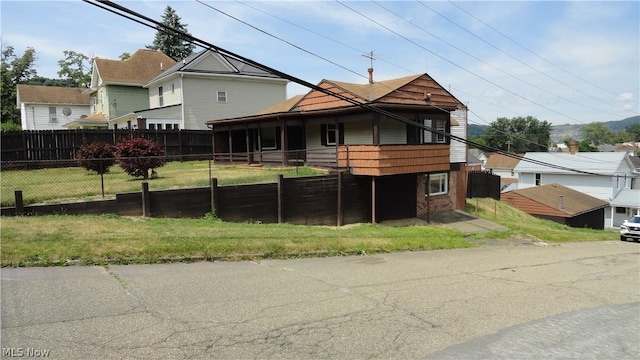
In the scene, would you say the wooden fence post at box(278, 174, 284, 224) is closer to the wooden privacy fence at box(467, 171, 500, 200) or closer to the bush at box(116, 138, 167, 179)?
the bush at box(116, 138, 167, 179)

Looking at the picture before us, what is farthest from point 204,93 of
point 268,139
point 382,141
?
point 382,141

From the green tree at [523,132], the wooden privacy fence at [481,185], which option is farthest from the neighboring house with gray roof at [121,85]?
the green tree at [523,132]

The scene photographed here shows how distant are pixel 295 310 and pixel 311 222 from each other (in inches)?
401

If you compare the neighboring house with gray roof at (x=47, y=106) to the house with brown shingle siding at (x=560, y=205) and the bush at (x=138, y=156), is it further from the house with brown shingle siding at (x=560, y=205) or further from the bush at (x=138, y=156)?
the house with brown shingle siding at (x=560, y=205)

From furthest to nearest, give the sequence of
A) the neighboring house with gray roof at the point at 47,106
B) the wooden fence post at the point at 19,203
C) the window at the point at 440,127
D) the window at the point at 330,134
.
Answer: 1. the neighboring house with gray roof at the point at 47,106
2. the window at the point at 440,127
3. the window at the point at 330,134
4. the wooden fence post at the point at 19,203

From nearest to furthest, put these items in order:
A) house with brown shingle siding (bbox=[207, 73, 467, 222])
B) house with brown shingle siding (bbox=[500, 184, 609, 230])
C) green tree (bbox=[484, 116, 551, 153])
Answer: house with brown shingle siding (bbox=[207, 73, 467, 222]) → house with brown shingle siding (bbox=[500, 184, 609, 230]) → green tree (bbox=[484, 116, 551, 153])

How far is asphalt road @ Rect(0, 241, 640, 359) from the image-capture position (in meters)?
5.16

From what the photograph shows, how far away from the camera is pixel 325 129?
74.2ft

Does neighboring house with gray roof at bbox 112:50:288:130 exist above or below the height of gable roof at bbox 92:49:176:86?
below

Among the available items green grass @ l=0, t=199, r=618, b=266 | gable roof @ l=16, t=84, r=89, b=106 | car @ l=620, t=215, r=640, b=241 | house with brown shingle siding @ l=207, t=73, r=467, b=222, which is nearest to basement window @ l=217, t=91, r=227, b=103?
house with brown shingle siding @ l=207, t=73, r=467, b=222

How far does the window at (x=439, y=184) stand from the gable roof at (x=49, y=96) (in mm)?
42928

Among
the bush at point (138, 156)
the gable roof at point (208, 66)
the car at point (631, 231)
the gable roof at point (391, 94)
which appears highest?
the gable roof at point (208, 66)
